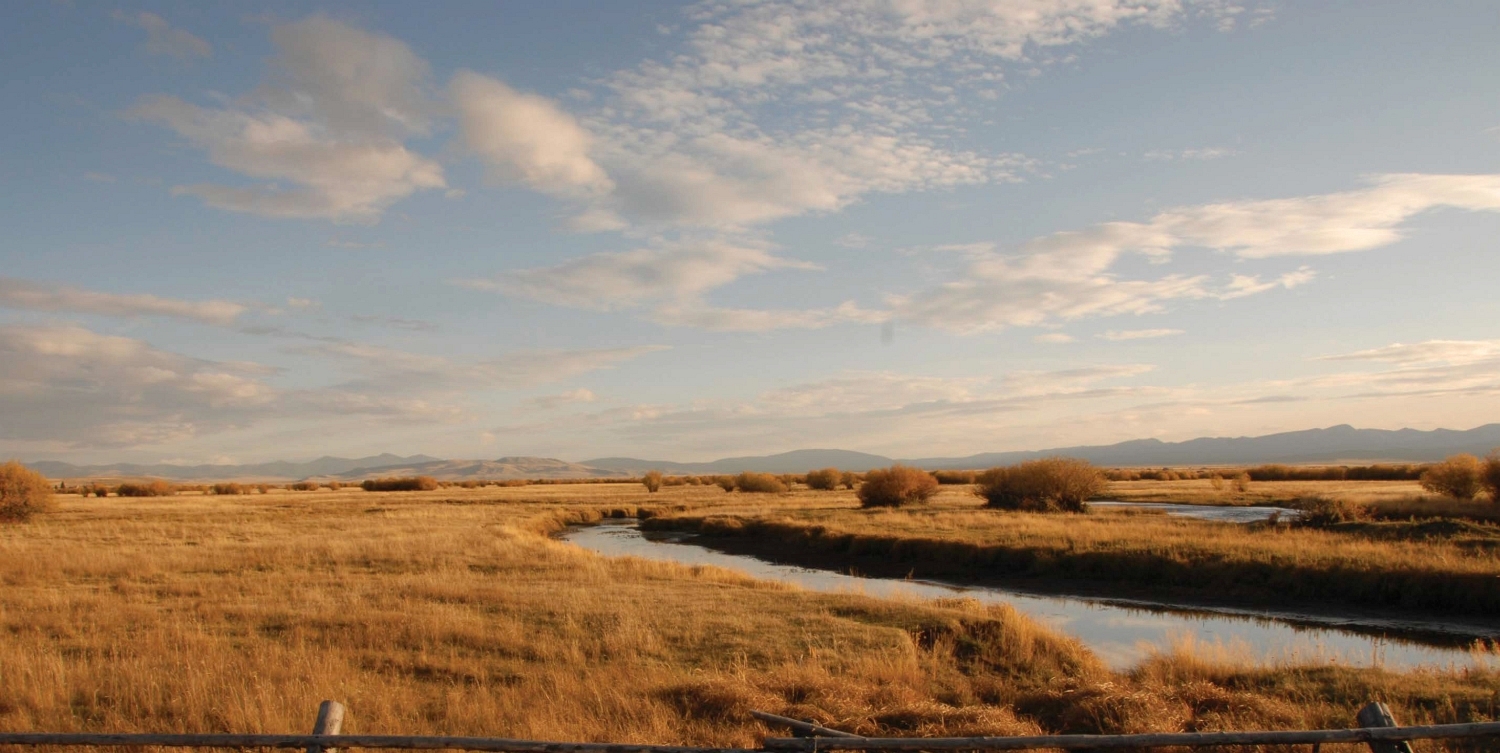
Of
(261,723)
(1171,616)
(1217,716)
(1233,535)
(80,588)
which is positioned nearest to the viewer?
(261,723)

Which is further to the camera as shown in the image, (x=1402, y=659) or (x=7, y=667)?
(x=1402, y=659)

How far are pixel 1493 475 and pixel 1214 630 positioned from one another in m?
30.2

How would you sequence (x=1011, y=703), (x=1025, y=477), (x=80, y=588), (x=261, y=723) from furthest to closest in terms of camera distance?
(x=1025, y=477) < (x=80, y=588) < (x=1011, y=703) < (x=261, y=723)

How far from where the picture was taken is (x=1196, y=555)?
2647 cm


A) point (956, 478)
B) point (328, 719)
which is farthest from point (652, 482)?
point (328, 719)

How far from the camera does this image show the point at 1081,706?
35.2 ft

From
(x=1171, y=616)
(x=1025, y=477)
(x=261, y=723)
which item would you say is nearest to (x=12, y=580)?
(x=261, y=723)

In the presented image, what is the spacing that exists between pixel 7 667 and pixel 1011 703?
13.9 metres

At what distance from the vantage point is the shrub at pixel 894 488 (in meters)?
53.4

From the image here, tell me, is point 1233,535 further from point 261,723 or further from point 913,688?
point 261,723

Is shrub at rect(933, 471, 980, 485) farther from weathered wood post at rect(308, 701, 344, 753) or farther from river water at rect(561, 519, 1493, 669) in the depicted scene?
weathered wood post at rect(308, 701, 344, 753)

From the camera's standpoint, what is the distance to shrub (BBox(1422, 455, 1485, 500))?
41.0 meters

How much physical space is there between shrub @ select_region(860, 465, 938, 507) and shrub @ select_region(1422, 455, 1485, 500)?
2601 centimetres

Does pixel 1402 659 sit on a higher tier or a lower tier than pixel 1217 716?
lower
